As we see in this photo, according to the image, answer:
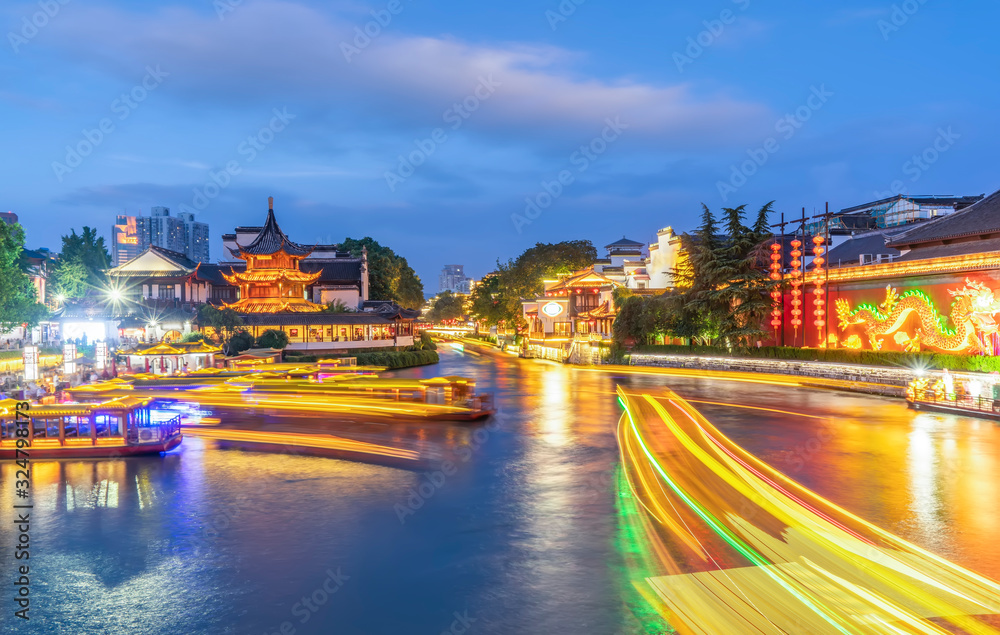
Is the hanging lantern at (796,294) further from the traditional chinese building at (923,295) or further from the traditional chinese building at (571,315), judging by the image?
the traditional chinese building at (571,315)

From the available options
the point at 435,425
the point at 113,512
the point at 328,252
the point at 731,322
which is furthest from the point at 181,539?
the point at 328,252

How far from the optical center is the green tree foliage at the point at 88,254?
6600 centimetres

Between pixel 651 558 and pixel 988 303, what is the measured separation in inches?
1069

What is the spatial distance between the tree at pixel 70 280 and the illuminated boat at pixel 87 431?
172 feet

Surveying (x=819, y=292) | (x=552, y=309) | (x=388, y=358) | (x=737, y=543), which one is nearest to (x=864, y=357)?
(x=819, y=292)

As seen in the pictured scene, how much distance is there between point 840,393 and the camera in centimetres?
3086

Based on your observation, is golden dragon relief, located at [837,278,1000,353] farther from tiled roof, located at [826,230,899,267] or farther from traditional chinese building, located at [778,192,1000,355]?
tiled roof, located at [826,230,899,267]

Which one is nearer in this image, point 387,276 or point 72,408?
point 72,408

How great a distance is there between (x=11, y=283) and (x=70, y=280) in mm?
30869

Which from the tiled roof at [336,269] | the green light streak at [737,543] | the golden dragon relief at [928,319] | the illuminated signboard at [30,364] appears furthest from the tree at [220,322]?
the golden dragon relief at [928,319]

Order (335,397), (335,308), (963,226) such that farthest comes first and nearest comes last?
(335,308) < (963,226) < (335,397)

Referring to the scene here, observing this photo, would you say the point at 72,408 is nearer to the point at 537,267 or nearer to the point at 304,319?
the point at 304,319

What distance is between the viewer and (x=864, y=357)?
113 ft

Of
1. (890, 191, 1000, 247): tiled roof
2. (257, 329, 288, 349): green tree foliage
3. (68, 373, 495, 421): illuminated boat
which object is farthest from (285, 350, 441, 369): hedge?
(890, 191, 1000, 247): tiled roof
